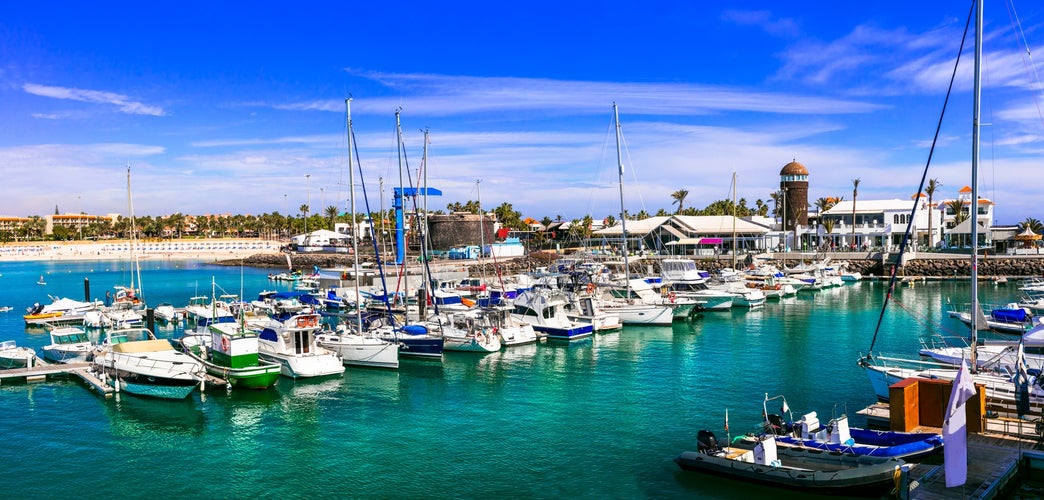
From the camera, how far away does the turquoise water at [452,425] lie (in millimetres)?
21391

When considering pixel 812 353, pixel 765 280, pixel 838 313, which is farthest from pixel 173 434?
pixel 765 280

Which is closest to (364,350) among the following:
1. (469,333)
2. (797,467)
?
(469,333)

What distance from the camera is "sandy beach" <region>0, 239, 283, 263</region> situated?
185375 millimetres

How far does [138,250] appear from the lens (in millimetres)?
183250

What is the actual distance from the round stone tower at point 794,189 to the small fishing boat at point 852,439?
101 m

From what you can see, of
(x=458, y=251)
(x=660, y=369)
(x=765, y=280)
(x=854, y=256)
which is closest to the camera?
(x=660, y=369)

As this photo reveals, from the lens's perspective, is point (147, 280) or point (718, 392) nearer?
point (718, 392)

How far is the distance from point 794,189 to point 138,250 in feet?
537

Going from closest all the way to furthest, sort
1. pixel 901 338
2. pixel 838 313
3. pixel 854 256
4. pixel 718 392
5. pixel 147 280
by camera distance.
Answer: pixel 718 392 → pixel 901 338 → pixel 838 313 → pixel 854 256 → pixel 147 280

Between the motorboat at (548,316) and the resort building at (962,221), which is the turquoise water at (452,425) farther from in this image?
the resort building at (962,221)

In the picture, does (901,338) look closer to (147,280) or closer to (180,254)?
(147,280)

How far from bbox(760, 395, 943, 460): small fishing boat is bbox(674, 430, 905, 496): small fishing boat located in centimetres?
52

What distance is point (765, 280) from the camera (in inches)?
2869

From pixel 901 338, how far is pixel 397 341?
32.5 metres
